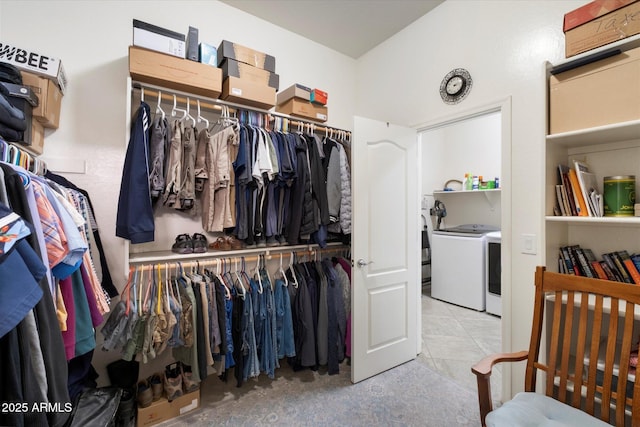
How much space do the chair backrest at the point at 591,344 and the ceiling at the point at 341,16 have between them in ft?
7.38

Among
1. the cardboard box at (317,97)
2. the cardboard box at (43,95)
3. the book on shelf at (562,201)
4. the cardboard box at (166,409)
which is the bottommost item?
the cardboard box at (166,409)

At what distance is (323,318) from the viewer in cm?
216

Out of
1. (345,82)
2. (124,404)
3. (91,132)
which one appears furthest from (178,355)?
(345,82)

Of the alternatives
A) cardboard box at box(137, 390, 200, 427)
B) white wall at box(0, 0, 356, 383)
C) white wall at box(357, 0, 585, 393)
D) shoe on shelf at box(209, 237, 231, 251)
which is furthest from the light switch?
white wall at box(0, 0, 356, 383)

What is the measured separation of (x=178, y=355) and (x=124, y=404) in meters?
0.34

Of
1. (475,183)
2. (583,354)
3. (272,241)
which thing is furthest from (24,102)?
(475,183)

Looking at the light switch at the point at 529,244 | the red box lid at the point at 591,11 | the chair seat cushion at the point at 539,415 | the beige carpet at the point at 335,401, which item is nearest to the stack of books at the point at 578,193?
the light switch at the point at 529,244

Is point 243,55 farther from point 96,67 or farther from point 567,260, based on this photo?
point 567,260

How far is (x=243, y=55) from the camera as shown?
1.99 meters

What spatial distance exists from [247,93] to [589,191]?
2.06m

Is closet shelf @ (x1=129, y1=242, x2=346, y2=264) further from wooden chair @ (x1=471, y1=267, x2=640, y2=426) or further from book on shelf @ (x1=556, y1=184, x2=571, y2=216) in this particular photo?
book on shelf @ (x1=556, y1=184, x2=571, y2=216)

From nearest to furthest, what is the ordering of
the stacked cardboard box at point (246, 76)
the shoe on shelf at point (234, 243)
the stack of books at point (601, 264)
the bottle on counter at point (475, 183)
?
the stack of books at point (601, 264), the stacked cardboard box at point (246, 76), the shoe on shelf at point (234, 243), the bottle on counter at point (475, 183)

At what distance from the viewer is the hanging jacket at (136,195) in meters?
1.56

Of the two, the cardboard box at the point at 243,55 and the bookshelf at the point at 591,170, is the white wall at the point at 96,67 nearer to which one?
the cardboard box at the point at 243,55
